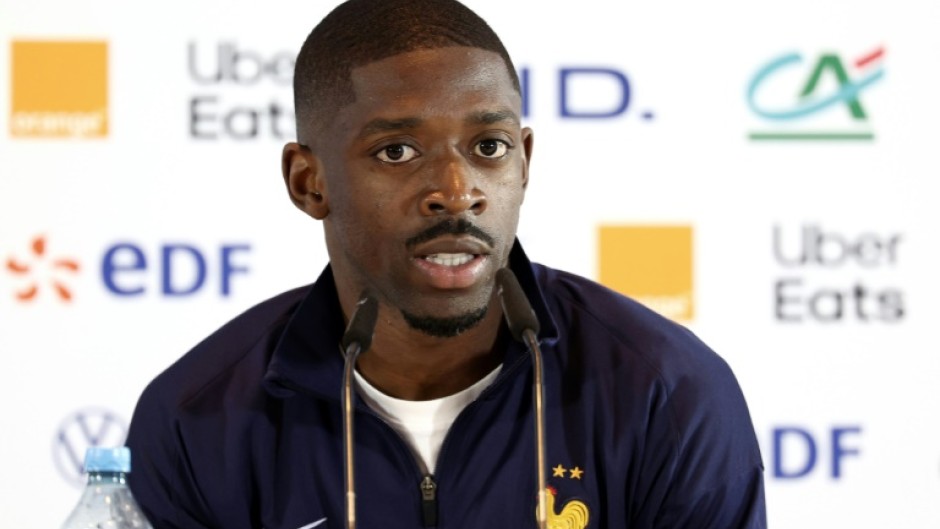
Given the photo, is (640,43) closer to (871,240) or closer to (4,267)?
(871,240)

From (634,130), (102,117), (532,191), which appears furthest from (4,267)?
(634,130)

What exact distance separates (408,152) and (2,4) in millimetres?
1554

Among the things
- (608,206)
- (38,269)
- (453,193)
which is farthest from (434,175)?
(38,269)

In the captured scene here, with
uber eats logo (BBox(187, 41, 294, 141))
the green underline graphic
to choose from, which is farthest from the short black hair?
the green underline graphic

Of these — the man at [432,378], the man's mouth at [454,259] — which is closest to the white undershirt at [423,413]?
the man at [432,378]

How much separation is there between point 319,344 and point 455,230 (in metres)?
0.32

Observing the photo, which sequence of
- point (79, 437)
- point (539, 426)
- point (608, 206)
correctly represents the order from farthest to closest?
point (608, 206) < point (79, 437) < point (539, 426)

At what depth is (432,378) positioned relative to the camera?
1.96 m

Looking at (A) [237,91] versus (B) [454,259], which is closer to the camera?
(B) [454,259]

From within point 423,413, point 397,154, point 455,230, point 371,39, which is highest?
point 371,39

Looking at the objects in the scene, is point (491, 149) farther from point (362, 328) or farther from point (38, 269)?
point (38, 269)

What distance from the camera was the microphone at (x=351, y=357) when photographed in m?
1.40

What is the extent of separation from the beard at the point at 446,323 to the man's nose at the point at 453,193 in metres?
0.15

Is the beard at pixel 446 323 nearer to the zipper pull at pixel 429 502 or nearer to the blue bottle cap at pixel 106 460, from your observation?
the zipper pull at pixel 429 502
